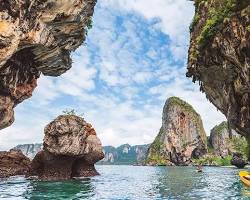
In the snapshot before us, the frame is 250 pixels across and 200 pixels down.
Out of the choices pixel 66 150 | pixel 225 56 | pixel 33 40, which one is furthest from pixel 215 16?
pixel 66 150

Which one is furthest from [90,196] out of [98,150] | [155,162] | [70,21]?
[155,162]

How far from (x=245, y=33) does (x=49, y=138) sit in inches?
1102

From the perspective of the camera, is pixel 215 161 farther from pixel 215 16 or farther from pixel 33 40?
pixel 33 40

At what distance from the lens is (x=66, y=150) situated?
45094 millimetres

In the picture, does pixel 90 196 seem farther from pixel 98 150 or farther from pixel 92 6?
pixel 98 150

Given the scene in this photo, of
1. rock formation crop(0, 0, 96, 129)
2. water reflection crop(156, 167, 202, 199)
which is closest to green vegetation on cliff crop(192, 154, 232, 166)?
water reflection crop(156, 167, 202, 199)

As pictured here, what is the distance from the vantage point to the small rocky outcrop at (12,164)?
56.3 metres

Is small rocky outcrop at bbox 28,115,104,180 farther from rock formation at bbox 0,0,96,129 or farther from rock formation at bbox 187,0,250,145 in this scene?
rock formation at bbox 187,0,250,145

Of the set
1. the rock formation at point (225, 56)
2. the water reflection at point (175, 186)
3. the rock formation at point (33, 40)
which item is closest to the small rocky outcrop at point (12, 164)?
the water reflection at point (175, 186)

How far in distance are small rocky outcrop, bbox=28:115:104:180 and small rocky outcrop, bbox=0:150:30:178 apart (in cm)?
680

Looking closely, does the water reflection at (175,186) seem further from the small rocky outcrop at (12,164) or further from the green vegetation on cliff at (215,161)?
the green vegetation on cliff at (215,161)

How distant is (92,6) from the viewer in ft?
96.2

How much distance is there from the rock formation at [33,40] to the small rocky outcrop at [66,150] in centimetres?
1436

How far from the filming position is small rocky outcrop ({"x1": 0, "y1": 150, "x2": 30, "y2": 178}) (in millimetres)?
56312
